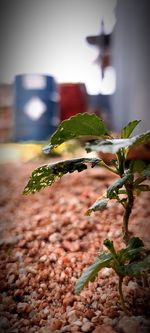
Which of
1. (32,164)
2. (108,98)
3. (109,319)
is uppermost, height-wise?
(108,98)

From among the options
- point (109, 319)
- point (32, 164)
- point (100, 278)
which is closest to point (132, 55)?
point (32, 164)

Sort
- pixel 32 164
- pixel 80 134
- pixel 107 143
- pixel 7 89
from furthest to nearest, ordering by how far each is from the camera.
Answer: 1. pixel 7 89
2. pixel 32 164
3. pixel 80 134
4. pixel 107 143

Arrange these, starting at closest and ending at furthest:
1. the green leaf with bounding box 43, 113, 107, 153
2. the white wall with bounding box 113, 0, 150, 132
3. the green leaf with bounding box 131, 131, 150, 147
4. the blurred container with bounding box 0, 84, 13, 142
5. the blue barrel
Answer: the green leaf with bounding box 131, 131, 150, 147
the green leaf with bounding box 43, 113, 107, 153
the white wall with bounding box 113, 0, 150, 132
the blue barrel
the blurred container with bounding box 0, 84, 13, 142

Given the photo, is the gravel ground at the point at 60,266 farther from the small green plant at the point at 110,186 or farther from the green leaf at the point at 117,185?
the green leaf at the point at 117,185

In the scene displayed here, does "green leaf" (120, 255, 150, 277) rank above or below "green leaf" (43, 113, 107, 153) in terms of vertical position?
below

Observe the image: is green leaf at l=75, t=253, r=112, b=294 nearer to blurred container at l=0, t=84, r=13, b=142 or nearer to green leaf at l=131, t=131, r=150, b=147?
green leaf at l=131, t=131, r=150, b=147

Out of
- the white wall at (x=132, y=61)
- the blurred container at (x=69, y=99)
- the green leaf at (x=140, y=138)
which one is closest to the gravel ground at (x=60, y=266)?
the green leaf at (x=140, y=138)

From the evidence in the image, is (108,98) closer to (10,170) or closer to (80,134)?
(10,170)

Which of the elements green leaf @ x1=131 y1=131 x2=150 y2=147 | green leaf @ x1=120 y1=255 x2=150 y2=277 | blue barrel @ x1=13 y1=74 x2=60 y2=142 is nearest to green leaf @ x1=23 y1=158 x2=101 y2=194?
green leaf @ x1=131 y1=131 x2=150 y2=147
